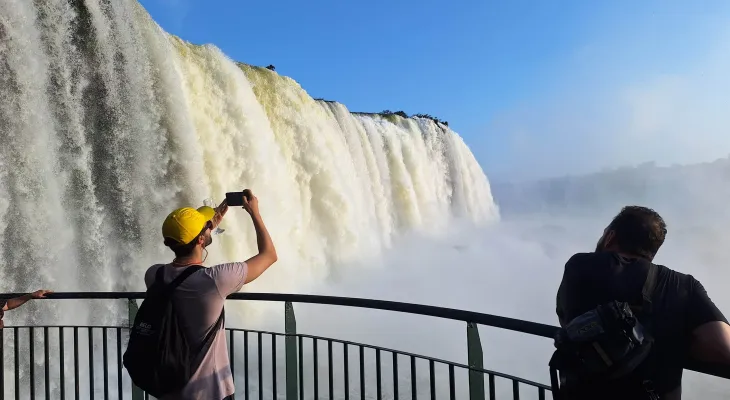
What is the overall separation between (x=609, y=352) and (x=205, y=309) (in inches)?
57.9

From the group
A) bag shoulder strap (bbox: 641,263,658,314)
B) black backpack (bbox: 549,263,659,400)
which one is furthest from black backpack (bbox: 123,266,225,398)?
Result: bag shoulder strap (bbox: 641,263,658,314)

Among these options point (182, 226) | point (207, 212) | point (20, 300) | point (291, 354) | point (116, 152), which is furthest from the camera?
point (116, 152)

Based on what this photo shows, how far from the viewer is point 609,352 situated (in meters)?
1.76

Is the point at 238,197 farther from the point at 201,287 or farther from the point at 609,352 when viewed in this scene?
the point at 609,352

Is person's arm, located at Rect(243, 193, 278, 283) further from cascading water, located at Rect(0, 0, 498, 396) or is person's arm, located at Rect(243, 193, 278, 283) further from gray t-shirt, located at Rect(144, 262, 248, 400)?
cascading water, located at Rect(0, 0, 498, 396)

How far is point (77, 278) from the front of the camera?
9055 millimetres

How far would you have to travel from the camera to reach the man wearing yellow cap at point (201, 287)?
2143 mm

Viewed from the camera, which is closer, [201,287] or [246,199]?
[201,287]

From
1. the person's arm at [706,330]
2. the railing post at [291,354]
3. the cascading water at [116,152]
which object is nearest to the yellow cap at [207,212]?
the railing post at [291,354]

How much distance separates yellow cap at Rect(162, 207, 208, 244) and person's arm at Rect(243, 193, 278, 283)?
0.26m

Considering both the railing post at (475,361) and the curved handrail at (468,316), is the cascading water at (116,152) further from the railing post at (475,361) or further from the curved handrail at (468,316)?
the railing post at (475,361)

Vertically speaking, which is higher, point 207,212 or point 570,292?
point 207,212

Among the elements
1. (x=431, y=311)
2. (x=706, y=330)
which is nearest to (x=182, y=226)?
(x=431, y=311)

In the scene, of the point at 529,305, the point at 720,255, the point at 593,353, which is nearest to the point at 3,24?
the point at 593,353
